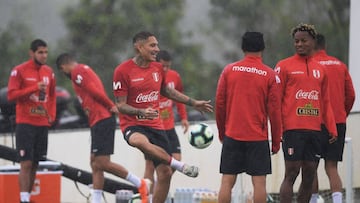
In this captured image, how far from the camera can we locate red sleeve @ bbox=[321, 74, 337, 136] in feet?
40.7

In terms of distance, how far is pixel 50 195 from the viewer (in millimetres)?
16188

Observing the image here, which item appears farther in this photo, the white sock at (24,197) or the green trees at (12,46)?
the green trees at (12,46)

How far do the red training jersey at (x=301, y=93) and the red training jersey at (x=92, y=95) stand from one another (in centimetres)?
340

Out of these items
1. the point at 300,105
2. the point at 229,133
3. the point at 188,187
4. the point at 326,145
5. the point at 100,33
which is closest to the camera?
the point at 229,133

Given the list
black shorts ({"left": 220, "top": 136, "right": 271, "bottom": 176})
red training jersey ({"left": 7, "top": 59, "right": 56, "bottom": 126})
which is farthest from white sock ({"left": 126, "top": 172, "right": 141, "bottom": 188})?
red training jersey ({"left": 7, "top": 59, "right": 56, "bottom": 126})

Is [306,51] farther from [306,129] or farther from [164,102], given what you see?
[164,102]

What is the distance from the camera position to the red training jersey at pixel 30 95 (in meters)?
15.3

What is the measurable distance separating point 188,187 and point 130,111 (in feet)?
18.6

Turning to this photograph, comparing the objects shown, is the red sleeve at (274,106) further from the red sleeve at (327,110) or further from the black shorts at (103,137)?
the black shorts at (103,137)

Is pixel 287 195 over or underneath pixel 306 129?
underneath

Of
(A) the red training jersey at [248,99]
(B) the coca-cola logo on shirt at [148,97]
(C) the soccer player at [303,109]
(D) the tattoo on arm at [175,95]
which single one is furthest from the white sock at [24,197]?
(A) the red training jersey at [248,99]

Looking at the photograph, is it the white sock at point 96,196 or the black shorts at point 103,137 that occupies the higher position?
the black shorts at point 103,137

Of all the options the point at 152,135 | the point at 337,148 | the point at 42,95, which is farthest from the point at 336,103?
the point at 42,95

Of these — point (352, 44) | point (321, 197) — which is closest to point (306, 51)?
point (321, 197)
